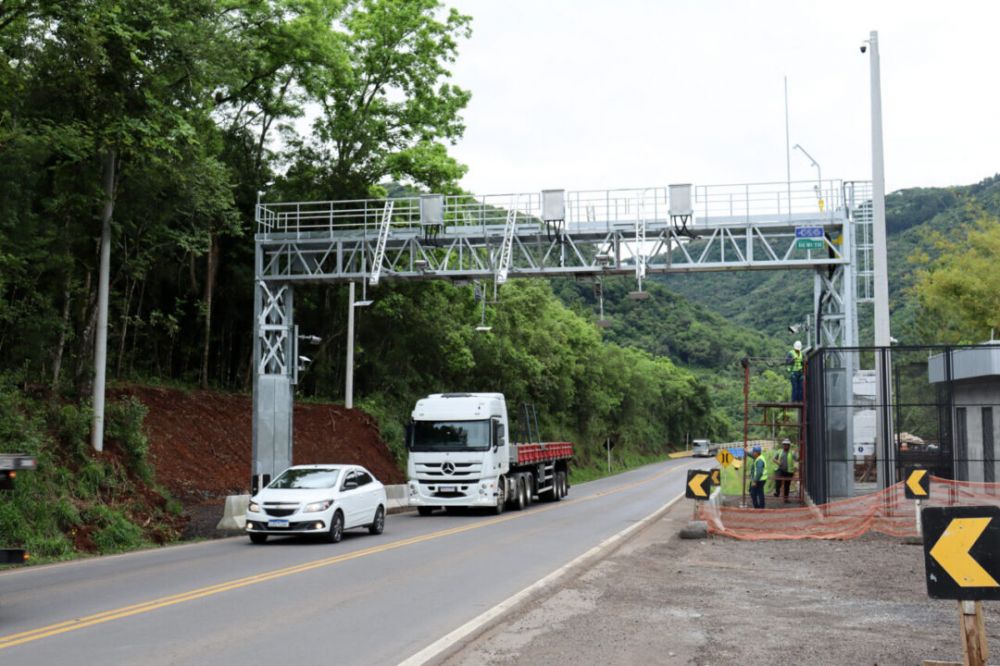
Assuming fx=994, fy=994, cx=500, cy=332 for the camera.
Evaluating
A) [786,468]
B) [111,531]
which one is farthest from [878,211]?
[111,531]

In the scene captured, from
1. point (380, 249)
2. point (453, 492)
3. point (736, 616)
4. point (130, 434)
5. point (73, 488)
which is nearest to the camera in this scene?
point (736, 616)

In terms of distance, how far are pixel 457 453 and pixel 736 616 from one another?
17554 mm

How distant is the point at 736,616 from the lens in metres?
10.6

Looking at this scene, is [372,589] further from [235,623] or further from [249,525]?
[249,525]

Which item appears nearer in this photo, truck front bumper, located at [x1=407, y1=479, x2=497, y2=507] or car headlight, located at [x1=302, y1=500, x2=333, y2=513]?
car headlight, located at [x1=302, y1=500, x2=333, y2=513]

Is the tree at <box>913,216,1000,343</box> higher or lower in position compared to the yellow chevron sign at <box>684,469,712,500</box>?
higher

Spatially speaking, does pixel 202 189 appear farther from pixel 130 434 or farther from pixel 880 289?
pixel 880 289

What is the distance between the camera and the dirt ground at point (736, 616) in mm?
8523

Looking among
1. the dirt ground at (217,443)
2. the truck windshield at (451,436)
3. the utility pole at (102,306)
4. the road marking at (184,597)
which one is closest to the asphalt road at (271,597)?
the road marking at (184,597)

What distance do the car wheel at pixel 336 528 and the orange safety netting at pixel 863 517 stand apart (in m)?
7.67

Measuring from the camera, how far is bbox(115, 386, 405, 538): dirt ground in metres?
25.0

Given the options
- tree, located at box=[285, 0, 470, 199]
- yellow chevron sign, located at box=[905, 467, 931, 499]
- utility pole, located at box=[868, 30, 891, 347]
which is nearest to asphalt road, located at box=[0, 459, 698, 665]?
yellow chevron sign, located at box=[905, 467, 931, 499]

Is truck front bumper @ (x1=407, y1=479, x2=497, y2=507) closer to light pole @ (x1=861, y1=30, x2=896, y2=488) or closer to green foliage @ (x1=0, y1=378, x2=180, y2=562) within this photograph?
green foliage @ (x1=0, y1=378, x2=180, y2=562)

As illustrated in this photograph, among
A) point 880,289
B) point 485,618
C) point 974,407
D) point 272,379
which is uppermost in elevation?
A: point 880,289
